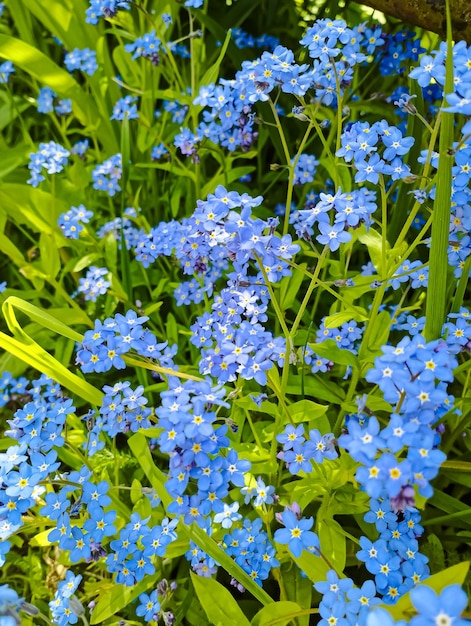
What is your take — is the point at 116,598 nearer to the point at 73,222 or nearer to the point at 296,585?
the point at 296,585

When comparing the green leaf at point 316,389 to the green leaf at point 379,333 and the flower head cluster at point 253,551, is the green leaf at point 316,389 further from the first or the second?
the flower head cluster at point 253,551

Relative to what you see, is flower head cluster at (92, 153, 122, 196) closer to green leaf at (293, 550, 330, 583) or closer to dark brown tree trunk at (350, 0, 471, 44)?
dark brown tree trunk at (350, 0, 471, 44)

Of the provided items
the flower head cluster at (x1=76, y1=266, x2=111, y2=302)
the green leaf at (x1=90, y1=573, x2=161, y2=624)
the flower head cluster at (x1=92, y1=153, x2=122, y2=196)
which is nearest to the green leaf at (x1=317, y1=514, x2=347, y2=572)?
the green leaf at (x1=90, y1=573, x2=161, y2=624)

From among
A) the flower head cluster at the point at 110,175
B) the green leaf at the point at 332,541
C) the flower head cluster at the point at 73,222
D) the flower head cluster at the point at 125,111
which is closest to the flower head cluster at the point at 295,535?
the green leaf at the point at 332,541

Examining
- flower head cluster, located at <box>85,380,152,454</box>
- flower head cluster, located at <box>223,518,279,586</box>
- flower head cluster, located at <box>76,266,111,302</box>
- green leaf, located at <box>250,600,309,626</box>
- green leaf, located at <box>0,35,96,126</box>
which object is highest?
green leaf, located at <box>0,35,96,126</box>

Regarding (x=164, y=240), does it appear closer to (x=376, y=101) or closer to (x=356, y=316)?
(x=356, y=316)

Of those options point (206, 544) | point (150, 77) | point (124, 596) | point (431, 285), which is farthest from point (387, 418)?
point (150, 77)
